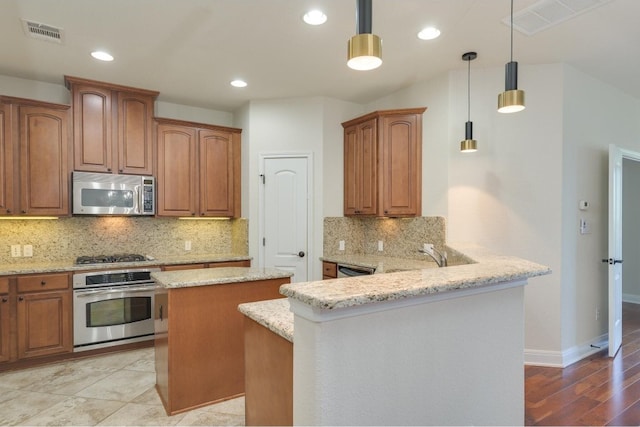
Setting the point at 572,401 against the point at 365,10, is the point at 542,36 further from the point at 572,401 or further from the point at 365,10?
the point at 572,401

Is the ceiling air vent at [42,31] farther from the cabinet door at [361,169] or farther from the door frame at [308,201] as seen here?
the cabinet door at [361,169]

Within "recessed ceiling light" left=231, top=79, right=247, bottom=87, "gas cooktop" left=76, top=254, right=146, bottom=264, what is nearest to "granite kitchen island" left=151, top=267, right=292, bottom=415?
"gas cooktop" left=76, top=254, right=146, bottom=264

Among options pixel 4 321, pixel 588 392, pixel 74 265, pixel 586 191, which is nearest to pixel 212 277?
pixel 74 265

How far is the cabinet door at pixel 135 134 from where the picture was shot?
3.89 m

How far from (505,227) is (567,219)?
0.55m

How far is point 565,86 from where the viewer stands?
3.34 m

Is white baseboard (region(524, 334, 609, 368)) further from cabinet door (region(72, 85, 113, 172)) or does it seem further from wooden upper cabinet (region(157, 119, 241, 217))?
cabinet door (region(72, 85, 113, 172))

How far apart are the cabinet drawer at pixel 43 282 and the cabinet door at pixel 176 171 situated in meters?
1.14

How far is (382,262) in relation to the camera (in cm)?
373

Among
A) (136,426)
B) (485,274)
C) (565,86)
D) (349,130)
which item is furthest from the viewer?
(349,130)

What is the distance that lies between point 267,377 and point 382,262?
2371 millimetres

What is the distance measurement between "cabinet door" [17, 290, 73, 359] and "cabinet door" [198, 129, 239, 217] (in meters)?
1.67

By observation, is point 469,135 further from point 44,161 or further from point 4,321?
point 4,321

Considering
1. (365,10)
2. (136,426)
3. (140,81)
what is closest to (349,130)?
(140,81)
